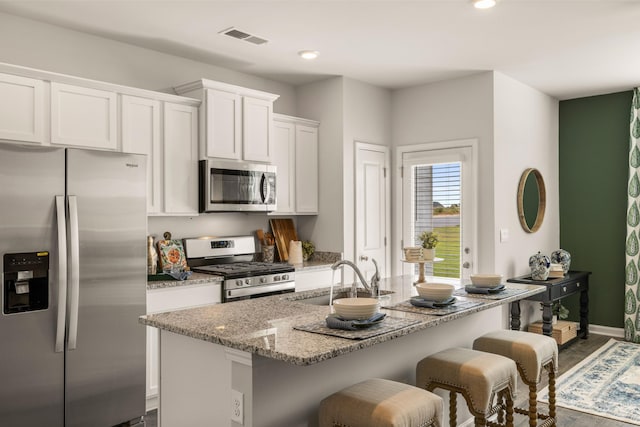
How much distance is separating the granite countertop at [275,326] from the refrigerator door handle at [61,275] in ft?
2.51

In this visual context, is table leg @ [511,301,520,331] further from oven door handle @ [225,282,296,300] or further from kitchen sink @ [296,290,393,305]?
kitchen sink @ [296,290,393,305]

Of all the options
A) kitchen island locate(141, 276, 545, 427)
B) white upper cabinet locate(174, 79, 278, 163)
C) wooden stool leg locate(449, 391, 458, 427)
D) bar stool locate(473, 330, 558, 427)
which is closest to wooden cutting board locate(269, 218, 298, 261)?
white upper cabinet locate(174, 79, 278, 163)

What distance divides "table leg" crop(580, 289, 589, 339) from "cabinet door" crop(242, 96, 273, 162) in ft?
12.1

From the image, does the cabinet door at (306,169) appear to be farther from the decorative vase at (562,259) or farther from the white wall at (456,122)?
the decorative vase at (562,259)

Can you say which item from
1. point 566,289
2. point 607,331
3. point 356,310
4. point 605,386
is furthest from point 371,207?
point 356,310

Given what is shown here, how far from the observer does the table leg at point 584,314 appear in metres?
5.54

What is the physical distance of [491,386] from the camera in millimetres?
2408

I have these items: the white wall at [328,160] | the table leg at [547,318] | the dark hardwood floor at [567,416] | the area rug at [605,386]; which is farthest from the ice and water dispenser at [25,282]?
the table leg at [547,318]

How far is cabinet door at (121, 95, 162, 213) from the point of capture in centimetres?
368

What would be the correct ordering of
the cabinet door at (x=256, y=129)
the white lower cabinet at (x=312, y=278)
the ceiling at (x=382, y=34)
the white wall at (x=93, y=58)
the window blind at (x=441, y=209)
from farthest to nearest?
1. the window blind at (x=441, y=209)
2. the white lower cabinet at (x=312, y=278)
3. the cabinet door at (x=256, y=129)
4. the white wall at (x=93, y=58)
5. the ceiling at (x=382, y=34)

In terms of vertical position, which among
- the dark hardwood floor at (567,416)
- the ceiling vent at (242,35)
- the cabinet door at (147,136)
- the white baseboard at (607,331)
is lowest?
the dark hardwood floor at (567,416)

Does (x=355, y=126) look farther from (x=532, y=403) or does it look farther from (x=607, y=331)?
(x=607, y=331)

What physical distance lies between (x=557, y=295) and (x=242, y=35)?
3.71 metres

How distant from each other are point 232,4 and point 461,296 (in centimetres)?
228
